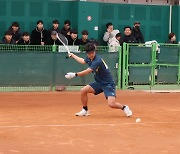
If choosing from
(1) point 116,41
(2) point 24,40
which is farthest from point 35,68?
(1) point 116,41

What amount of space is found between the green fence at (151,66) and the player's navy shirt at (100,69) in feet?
18.9

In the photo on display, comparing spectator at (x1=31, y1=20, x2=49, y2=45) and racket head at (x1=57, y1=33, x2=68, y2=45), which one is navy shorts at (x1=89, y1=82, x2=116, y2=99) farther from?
spectator at (x1=31, y1=20, x2=49, y2=45)

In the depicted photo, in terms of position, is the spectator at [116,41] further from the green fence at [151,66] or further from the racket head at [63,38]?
the racket head at [63,38]

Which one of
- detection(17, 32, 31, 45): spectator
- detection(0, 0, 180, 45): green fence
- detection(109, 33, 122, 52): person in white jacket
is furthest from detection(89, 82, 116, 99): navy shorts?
detection(0, 0, 180, 45): green fence

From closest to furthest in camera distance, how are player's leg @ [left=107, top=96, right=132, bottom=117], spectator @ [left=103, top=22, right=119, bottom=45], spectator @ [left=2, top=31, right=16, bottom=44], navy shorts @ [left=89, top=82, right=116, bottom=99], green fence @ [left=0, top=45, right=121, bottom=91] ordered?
1. player's leg @ [left=107, top=96, right=132, bottom=117]
2. navy shorts @ [left=89, top=82, right=116, bottom=99]
3. green fence @ [left=0, top=45, right=121, bottom=91]
4. spectator @ [left=2, top=31, right=16, bottom=44]
5. spectator @ [left=103, top=22, right=119, bottom=45]

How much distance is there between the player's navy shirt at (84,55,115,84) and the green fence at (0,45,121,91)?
5.04 m

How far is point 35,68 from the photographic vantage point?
16641mm

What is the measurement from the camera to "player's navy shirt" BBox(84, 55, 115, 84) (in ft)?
37.8

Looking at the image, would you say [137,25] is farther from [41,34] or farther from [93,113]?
[93,113]

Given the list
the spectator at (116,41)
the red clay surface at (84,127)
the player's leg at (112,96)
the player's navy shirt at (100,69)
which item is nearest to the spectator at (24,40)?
the red clay surface at (84,127)

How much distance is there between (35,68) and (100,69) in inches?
207

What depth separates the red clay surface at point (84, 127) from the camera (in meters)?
8.52

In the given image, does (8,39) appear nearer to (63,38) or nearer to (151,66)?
(63,38)

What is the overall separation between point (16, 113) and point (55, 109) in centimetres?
123
